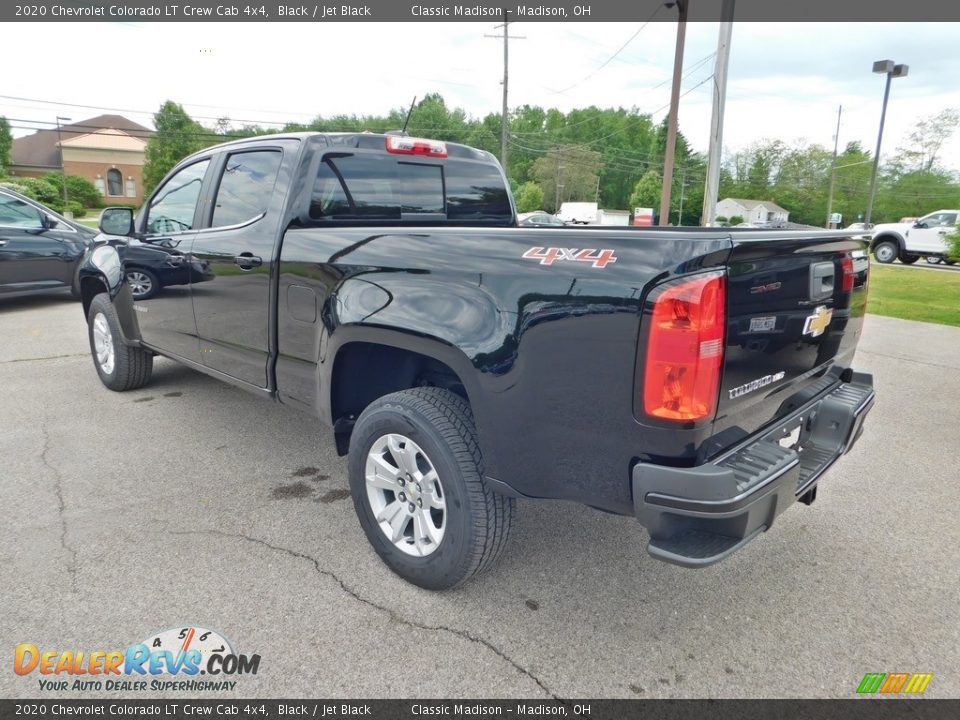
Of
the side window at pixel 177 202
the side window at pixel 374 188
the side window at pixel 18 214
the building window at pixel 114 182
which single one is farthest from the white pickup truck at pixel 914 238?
the building window at pixel 114 182

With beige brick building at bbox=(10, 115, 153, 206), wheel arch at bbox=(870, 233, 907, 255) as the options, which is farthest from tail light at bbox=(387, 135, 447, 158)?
beige brick building at bbox=(10, 115, 153, 206)

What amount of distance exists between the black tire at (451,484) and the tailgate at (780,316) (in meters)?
0.90

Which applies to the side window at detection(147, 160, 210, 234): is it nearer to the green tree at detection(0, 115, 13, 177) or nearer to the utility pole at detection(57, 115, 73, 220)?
the utility pole at detection(57, 115, 73, 220)

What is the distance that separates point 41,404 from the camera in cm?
495

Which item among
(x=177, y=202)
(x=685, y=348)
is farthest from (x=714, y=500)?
(x=177, y=202)

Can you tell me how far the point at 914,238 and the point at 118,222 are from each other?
75.9 feet

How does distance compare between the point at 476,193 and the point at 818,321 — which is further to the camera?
the point at 476,193

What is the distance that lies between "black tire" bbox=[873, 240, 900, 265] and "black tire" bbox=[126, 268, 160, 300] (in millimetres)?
23060

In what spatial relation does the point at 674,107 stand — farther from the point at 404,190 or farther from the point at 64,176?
the point at 64,176

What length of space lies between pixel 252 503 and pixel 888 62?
2965cm

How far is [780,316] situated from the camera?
214 cm

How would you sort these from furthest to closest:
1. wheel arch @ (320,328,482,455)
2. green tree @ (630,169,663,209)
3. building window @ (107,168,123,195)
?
green tree @ (630,169,663,209), building window @ (107,168,123,195), wheel arch @ (320,328,482,455)

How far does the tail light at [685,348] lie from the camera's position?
5.94ft

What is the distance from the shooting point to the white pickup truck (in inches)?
776
